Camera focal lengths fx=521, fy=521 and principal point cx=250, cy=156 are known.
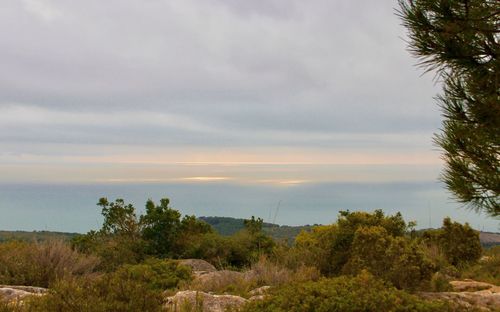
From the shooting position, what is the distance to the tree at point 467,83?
10047 millimetres

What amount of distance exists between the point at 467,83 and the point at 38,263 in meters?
9.65

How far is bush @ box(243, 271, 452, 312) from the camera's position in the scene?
5793 mm

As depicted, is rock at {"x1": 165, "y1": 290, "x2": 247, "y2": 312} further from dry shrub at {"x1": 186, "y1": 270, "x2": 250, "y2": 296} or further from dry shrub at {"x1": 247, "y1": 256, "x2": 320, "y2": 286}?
dry shrub at {"x1": 247, "y1": 256, "x2": 320, "y2": 286}

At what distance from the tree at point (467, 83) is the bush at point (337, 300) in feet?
18.2

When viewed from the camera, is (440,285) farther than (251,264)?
No

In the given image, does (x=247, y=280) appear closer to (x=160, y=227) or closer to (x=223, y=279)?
(x=223, y=279)

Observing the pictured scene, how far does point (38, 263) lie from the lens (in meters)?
10.4

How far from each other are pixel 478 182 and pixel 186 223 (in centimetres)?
941

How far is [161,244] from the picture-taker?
1639 centimetres

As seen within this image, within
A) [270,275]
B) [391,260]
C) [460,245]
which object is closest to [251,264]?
[270,275]

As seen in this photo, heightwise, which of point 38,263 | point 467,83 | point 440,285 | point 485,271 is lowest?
point 485,271

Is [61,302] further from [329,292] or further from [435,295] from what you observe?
[435,295]

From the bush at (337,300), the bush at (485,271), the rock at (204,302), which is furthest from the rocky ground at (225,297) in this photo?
the bush at (485,271)


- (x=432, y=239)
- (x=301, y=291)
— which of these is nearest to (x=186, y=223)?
(x=432, y=239)
